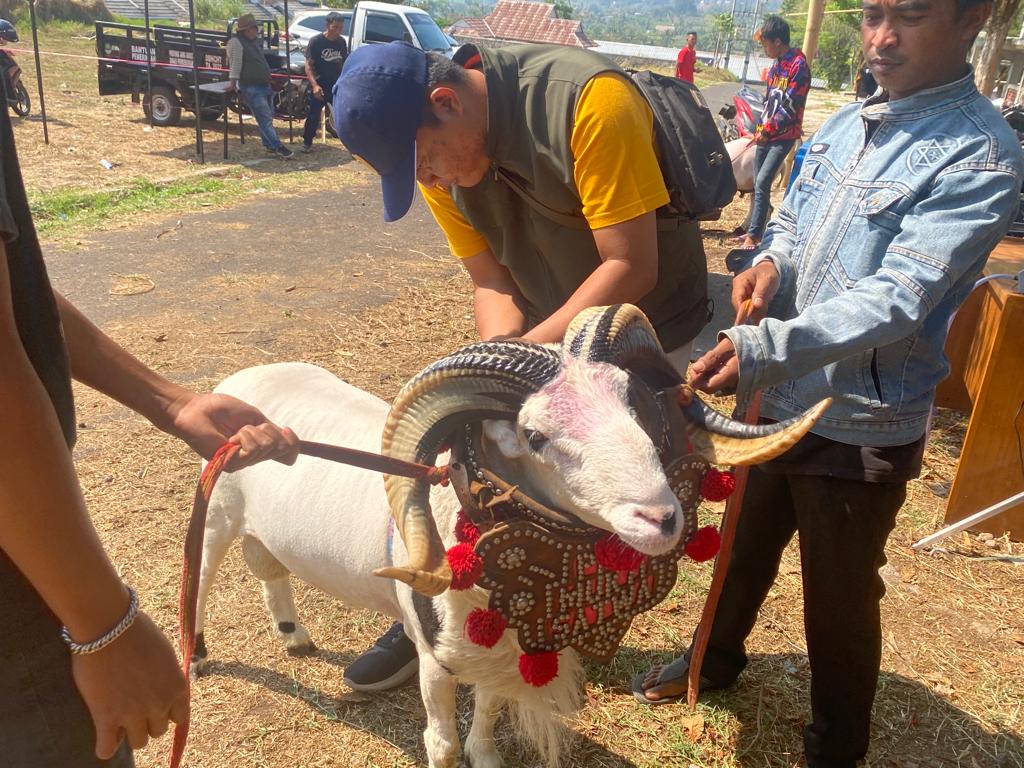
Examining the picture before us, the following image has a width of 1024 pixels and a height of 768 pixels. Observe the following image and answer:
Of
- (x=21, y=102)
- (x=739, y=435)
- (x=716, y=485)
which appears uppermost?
(x=739, y=435)

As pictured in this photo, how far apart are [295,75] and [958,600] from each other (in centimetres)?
1448

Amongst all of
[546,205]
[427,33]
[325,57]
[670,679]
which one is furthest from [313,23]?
[670,679]

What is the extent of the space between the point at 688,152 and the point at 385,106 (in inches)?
36.3

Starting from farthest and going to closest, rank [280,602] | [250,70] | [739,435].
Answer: [250,70]
[280,602]
[739,435]

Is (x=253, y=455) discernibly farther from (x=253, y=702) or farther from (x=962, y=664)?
(x=962, y=664)

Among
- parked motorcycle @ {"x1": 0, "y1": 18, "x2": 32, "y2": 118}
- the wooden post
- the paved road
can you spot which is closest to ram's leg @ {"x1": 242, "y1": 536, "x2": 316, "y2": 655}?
the paved road

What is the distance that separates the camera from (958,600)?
142 inches

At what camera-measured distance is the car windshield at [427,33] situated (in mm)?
15273

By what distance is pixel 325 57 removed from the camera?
13547 mm

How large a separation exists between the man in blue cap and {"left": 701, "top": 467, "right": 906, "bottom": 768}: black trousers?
723 millimetres

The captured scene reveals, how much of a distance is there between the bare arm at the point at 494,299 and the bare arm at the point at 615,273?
423 mm

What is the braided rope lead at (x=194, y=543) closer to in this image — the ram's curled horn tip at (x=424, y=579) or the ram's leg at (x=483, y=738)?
the ram's curled horn tip at (x=424, y=579)

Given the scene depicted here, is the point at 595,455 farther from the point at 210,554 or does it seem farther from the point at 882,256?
the point at 210,554

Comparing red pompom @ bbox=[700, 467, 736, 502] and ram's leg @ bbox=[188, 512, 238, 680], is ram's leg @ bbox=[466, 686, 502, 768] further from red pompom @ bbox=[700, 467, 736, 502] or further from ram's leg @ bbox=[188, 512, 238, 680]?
red pompom @ bbox=[700, 467, 736, 502]
